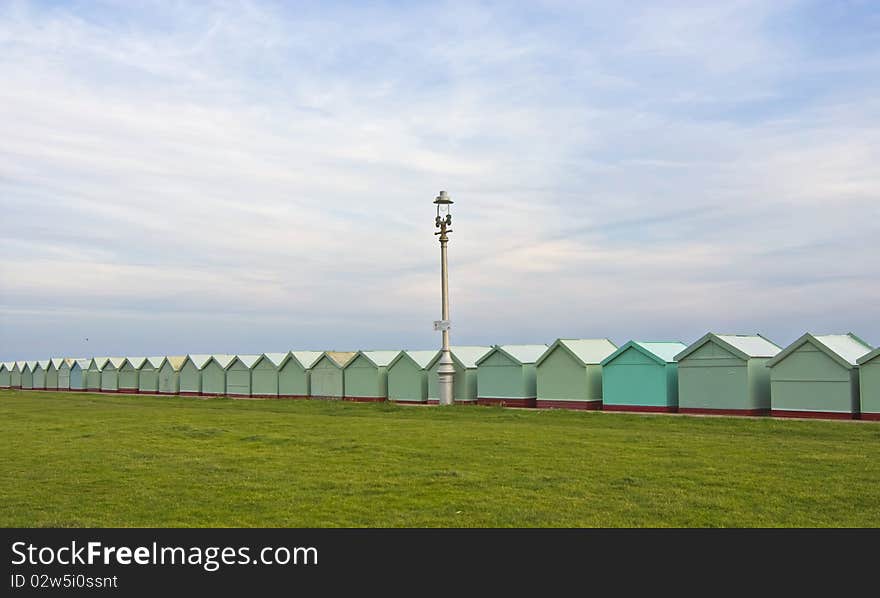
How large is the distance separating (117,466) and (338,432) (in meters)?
9.53

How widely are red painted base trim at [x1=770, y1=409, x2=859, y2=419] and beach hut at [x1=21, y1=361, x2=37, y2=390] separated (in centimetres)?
8351

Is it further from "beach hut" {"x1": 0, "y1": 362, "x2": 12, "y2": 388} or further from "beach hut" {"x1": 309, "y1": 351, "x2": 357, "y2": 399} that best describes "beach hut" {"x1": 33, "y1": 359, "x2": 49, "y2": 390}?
"beach hut" {"x1": 309, "y1": 351, "x2": 357, "y2": 399}

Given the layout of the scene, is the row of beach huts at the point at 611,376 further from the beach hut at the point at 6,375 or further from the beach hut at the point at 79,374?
the beach hut at the point at 6,375

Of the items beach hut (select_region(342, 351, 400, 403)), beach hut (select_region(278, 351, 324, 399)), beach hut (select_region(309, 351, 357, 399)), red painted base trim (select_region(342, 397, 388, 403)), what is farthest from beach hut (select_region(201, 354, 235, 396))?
red painted base trim (select_region(342, 397, 388, 403))

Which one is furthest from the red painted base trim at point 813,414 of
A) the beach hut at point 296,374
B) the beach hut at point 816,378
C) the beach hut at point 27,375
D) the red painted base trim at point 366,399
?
the beach hut at point 27,375

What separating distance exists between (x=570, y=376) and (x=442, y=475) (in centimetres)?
2628

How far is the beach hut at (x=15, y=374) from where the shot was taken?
9819 cm

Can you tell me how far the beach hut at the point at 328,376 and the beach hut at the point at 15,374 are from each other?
57.3m

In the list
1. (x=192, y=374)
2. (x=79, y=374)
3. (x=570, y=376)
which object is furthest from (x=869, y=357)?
(x=79, y=374)

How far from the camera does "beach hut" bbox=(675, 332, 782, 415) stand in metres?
37.0

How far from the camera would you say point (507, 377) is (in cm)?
4575
